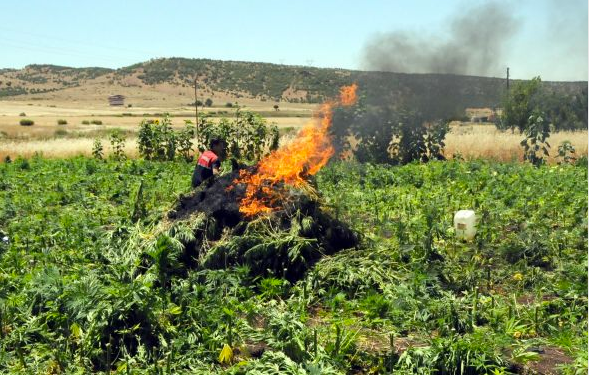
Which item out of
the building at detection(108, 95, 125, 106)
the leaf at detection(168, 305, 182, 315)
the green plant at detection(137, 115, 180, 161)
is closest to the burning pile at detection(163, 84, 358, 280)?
the leaf at detection(168, 305, 182, 315)

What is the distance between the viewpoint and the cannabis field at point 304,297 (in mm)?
5191

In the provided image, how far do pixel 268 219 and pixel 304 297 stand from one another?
4.38 feet

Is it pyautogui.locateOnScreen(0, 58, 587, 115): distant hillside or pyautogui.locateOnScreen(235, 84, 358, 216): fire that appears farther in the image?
pyautogui.locateOnScreen(0, 58, 587, 115): distant hillside

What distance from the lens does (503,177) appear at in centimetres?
1370

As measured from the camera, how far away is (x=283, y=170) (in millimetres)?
8344

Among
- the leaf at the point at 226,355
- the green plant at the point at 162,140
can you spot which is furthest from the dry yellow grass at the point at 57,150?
the leaf at the point at 226,355

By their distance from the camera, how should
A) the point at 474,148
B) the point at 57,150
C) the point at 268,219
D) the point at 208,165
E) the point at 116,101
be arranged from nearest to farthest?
the point at 268,219 → the point at 208,165 → the point at 474,148 → the point at 57,150 → the point at 116,101

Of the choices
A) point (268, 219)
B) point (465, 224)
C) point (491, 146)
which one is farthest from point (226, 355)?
point (491, 146)

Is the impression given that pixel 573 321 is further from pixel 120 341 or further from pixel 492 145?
pixel 492 145

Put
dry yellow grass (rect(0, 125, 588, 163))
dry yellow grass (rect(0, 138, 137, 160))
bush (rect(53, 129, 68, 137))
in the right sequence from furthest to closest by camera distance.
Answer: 1. bush (rect(53, 129, 68, 137))
2. dry yellow grass (rect(0, 138, 137, 160))
3. dry yellow grass (rect(0, 125, 588, 163))

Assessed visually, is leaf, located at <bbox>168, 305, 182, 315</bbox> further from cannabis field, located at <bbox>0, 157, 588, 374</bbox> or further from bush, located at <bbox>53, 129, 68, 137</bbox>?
bush, located at <bbox>53, 129, 68, 137</bbox>

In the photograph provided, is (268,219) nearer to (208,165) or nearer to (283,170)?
(283,170)

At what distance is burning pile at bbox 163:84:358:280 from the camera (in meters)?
7.46

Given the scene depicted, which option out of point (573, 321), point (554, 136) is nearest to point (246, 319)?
point (573, 321)
